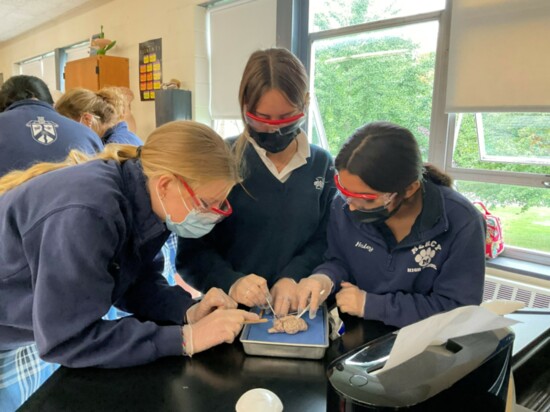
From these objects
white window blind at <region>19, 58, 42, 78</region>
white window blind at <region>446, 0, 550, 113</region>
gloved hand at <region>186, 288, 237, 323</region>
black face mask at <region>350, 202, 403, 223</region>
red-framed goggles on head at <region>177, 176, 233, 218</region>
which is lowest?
gloved hand at <region>186, 288, 237, 323</region>

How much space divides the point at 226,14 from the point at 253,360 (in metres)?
3.72

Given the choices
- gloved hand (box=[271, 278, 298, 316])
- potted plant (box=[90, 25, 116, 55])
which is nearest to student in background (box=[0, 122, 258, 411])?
gloved hand (box=[271, 278, 298, 316])

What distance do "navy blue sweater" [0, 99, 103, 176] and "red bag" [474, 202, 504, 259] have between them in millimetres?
2191

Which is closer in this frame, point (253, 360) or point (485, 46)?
point (253, 360)

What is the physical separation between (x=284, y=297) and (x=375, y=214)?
13.0 inches

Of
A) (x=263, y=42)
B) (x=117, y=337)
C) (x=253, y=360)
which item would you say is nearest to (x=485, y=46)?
(x=263, y=42)

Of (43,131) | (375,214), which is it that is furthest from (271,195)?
(43,131)

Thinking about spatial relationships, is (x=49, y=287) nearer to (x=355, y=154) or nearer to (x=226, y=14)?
(x=355, y=154)

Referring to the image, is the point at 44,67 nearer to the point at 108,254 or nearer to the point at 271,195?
the point at 271,195

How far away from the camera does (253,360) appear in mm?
886

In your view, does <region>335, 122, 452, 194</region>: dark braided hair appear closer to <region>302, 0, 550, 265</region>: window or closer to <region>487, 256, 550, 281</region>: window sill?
<region>302, 0, 550, 265</region>: window

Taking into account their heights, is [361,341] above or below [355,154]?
below

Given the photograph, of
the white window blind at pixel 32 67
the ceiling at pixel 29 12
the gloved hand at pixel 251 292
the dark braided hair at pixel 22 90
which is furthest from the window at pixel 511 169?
the white window blind at pixel 32 67

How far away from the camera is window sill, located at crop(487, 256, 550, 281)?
230 centimetres
